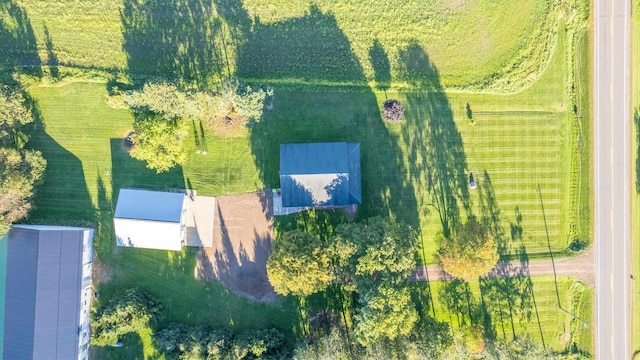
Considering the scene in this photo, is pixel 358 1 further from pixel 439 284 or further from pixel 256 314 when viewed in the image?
pixel 256 314

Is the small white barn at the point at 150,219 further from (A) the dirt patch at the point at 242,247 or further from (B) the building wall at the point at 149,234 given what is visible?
(A) the dirt patch at the point at 242,247

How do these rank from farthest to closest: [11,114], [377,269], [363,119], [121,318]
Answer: [363,119], [121,318], [11,114], [377,269]

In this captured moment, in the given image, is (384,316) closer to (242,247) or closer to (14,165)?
(242,247)

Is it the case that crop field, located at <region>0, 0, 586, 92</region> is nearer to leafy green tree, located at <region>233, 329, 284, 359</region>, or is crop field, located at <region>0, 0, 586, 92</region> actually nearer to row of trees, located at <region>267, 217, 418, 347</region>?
row of trees, located at <region>267, 217, 418, 347</region>

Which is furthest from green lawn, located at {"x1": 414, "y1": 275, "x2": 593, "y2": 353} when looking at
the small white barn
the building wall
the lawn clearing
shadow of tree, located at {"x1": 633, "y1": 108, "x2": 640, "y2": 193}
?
the small white barn

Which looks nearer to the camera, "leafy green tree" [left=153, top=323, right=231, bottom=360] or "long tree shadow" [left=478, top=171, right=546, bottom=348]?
"leafy green tree" [left=153, top=323, right=231, bottom=360]

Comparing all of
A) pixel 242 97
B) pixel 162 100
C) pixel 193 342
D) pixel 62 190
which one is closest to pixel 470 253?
pixel 242 97
